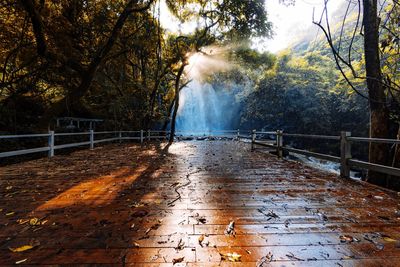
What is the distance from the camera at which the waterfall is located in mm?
36531

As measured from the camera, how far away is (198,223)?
2293 millimetres

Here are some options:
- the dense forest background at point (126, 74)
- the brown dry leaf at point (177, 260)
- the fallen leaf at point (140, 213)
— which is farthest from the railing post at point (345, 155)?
the brown dry leaf at point (177, 260)

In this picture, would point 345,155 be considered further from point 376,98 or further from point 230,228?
point 230,228

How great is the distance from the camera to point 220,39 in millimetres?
14969

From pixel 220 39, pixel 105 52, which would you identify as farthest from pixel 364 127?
pixel 105 52

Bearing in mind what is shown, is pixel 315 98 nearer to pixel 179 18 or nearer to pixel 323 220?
pixel 179 18

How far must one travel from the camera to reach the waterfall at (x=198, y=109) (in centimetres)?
3653

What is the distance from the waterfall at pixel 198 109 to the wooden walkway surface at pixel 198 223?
31651 millimetres

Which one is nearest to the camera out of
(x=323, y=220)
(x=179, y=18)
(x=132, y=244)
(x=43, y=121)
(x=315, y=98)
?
(x=132, y=244)

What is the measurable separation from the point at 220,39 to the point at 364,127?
14.0 m

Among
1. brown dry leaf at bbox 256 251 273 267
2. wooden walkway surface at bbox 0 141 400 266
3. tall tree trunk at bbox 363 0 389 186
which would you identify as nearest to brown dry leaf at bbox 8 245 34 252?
wooden walkway surface at bbox 0 141 400 266

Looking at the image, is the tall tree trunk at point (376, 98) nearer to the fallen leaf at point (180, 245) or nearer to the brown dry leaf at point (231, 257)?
the brown dry leaf at point (231, 257)

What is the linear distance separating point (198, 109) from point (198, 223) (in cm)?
3615

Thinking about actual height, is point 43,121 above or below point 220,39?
below
